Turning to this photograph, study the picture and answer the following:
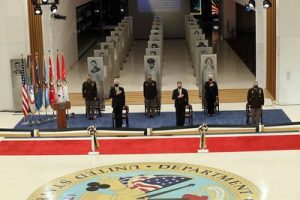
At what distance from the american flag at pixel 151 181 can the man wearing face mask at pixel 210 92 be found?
25.3ft

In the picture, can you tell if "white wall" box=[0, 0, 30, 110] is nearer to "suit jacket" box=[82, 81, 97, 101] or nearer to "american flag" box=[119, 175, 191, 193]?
"suit jacket" box=[82, 81, 97, 101]

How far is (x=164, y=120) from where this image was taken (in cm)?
1920

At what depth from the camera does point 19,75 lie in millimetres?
20828

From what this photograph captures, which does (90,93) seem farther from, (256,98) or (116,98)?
(256,98)

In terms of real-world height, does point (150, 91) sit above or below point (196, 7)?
below

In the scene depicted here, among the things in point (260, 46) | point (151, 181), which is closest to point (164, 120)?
point (260, 46)

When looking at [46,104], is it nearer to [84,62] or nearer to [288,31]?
[288,31]

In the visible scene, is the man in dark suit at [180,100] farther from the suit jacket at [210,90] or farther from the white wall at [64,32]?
the white wall at [64,32]

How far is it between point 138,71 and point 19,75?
8.50 meters

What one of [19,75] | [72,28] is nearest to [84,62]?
[72,28]

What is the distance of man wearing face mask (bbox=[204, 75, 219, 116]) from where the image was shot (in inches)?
749

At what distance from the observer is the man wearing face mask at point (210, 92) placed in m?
19.0

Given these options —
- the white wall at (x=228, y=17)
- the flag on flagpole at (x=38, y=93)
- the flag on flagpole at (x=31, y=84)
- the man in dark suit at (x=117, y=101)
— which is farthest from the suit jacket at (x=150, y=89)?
the white wall at (x=228, y=17)

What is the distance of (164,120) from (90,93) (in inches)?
99.5
